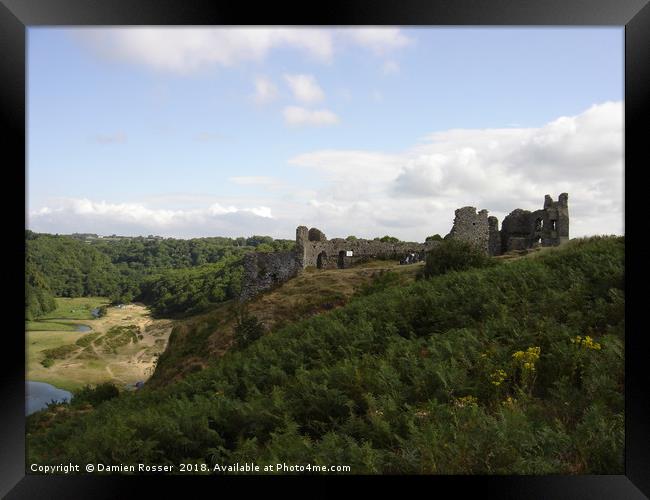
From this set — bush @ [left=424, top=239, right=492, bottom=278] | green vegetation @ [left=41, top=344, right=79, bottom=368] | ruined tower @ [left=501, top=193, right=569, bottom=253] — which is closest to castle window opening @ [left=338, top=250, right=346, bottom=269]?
ruined tower @ [left=501, top=193, right=569, bottom=253]

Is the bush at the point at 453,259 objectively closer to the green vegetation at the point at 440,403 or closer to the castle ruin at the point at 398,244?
the green vegetation at the point at 440,403

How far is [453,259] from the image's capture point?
1784 centimetres

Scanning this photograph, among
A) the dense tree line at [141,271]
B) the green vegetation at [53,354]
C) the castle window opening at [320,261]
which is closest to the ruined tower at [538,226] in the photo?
the castle window opening at [320,261]

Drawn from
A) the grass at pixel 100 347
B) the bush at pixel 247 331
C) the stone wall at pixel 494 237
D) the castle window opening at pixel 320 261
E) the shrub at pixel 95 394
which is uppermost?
the stone wall at pixel 494 237

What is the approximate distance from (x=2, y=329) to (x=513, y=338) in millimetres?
7434

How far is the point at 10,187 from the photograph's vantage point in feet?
17.4

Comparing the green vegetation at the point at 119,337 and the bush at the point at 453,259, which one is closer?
the bush at the point at 453,259

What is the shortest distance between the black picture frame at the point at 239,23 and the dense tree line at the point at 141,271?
23605 mm

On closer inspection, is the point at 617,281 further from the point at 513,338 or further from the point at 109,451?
the point at 109,451

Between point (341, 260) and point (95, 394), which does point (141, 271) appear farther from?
point (95, 394)

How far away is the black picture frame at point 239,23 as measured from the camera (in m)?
5.08

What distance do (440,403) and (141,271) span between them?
41163 mm

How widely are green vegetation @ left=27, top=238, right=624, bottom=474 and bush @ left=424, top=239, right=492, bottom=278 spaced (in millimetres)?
7718

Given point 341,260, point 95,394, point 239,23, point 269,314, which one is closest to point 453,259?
point 269,314
